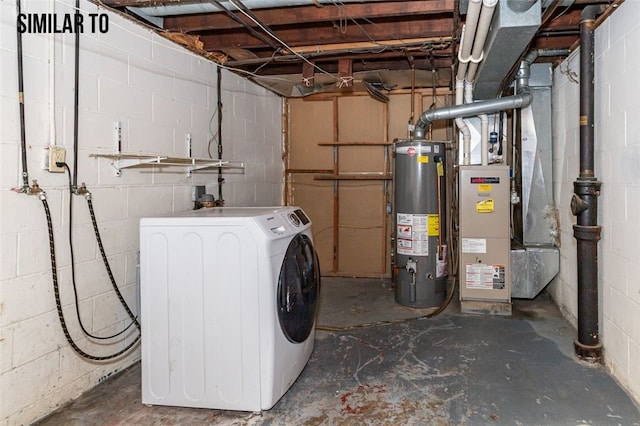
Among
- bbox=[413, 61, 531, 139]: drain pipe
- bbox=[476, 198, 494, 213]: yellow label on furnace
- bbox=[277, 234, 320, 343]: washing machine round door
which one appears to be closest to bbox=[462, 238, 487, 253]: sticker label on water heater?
bbox=[476, 198, 494, 213]: yellow label on furnace

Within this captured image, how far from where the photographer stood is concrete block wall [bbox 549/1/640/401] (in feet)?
7.04

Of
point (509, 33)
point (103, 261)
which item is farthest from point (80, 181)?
point (509, 33)

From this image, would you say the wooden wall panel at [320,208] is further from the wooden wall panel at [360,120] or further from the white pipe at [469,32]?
the white pipe at [469,32]

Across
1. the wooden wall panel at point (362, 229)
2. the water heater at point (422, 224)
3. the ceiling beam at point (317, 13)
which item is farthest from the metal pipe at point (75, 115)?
the wooden wall panel at point (362, 229)

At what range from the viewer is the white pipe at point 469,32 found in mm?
2166

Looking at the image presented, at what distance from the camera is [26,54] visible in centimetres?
191

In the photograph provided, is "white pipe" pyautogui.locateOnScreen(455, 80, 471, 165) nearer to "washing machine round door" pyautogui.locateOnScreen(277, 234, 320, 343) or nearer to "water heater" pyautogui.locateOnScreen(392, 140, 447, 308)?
"water heater" pyautogui.locateOnScreen(392, 140, 447, 308)

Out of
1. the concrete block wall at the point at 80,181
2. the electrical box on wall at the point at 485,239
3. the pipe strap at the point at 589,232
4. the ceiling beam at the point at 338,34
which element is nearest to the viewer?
the concrete block wall at the point at 80,181

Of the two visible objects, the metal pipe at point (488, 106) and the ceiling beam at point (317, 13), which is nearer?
the ceiling beam at point (317, 13)

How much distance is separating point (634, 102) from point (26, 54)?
9.98 feet

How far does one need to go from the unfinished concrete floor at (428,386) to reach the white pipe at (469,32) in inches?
79.9

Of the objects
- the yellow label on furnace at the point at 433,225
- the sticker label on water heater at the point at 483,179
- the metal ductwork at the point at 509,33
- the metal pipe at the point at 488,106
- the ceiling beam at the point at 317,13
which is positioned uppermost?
the ceiling beam at the point at 317,13

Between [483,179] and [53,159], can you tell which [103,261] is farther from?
[483,179]

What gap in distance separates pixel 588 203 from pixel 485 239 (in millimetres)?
1096
